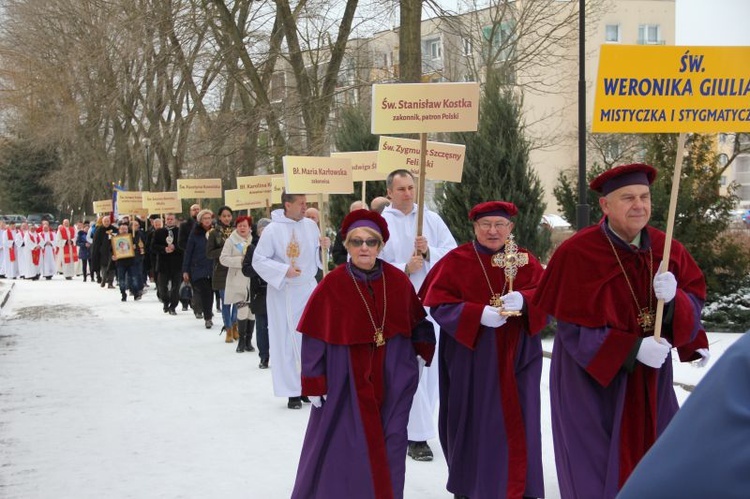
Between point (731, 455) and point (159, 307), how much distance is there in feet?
67.0

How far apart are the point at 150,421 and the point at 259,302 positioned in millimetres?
2912

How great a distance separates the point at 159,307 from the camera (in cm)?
2103

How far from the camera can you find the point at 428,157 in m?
10.4

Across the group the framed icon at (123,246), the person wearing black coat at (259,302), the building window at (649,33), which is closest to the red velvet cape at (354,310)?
the person wearing black coat at (259,302)

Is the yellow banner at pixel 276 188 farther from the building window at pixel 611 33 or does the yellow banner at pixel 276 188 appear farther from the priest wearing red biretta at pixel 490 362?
the building window at pixel 611 33

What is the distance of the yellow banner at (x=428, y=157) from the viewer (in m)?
10.3

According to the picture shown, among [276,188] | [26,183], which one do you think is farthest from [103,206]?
[26,183]

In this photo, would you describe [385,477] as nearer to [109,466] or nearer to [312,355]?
[312,355]

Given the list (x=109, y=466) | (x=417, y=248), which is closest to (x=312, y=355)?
(x=417, y=248)

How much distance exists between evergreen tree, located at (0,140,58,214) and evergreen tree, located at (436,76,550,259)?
55729 millimetres

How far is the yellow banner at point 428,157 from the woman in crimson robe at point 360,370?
4323 millimetres

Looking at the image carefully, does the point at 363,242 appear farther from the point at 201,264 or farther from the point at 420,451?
the point at 201,264

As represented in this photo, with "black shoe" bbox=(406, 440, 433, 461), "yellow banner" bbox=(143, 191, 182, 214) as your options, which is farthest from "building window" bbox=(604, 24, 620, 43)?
"black shoe" bbox=(406, 440, 433, 461)

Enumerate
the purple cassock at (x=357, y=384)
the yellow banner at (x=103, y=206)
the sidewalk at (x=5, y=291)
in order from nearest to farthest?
the purple cassock at (x=357, y=384) < the sidewalk at (x=5, y=291) < the yellow banner at (x=103, y=206)
